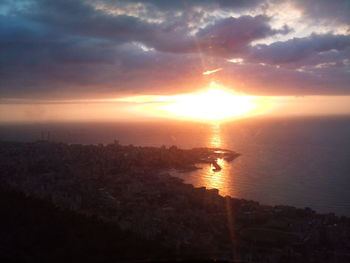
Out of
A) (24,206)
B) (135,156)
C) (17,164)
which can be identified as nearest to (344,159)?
(135,156)

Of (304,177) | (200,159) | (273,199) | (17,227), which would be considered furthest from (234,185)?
(17,227)

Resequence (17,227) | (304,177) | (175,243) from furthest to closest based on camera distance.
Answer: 1. (304,177)
2. (175,243)
3. (17,227)

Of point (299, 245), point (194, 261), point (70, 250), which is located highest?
point (194, 261)

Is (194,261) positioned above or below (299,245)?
above

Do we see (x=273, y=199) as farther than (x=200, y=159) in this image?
No

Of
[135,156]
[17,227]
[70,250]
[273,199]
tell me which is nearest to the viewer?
[70,250]

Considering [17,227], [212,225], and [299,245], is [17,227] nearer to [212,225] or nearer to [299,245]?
[212,225]

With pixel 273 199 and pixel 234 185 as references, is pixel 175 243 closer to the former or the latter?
pixel 273 199
